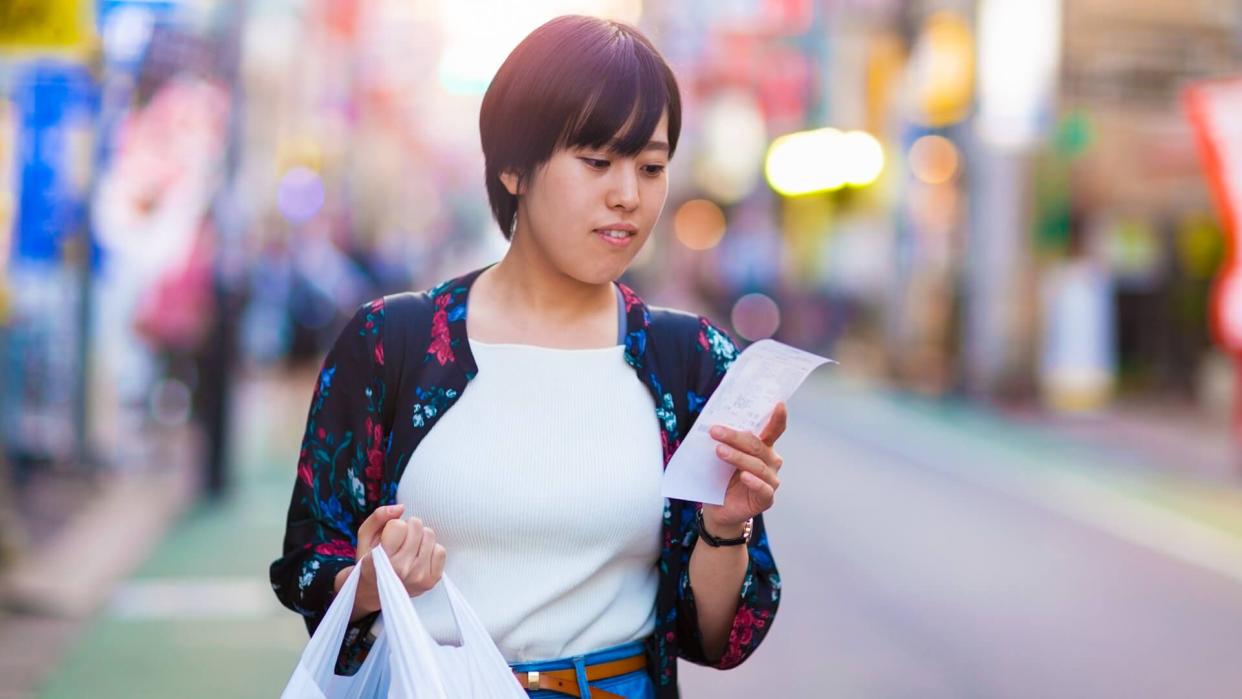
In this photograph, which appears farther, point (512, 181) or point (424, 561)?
point (512, 181)

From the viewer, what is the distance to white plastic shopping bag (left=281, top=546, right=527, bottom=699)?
2.19m

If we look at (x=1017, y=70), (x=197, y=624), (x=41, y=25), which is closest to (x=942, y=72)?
(x=1017, y=70)

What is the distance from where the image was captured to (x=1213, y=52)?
74.5 feet

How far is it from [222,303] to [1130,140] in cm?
1532

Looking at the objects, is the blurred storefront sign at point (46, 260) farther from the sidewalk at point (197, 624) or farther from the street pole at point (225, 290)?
the sidewalk at point (197, 624)

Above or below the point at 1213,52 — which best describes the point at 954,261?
below

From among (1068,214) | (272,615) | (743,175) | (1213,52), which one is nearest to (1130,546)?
(272,615)

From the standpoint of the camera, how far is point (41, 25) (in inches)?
291

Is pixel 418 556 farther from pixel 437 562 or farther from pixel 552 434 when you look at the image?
pixel 552 434

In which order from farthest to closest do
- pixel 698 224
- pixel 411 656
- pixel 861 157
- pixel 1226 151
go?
pixel 698 224
pixel 861 157
pixel 1226 151
pixel 411 656

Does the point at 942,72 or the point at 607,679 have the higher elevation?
the point at 942,72

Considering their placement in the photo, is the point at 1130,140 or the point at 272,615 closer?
the point at 272,615

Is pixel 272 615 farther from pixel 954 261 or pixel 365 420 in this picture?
pixel 954 261

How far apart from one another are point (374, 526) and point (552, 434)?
32 centimetres
